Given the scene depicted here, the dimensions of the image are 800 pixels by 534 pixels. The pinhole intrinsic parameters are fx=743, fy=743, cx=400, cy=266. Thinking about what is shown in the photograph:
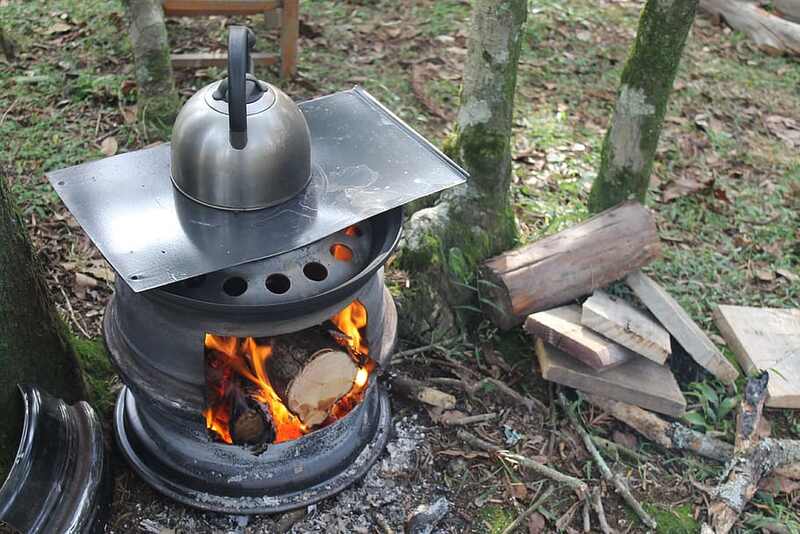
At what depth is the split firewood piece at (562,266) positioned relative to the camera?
12.7ft

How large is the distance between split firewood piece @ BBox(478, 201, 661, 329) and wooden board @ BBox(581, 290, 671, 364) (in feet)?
0.68

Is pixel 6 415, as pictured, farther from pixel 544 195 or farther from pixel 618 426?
pixel 544 195

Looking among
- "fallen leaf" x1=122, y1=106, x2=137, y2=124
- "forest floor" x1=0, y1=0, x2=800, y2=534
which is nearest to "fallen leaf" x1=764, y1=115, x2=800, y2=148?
"forest floor" x1=0, y1=0, x2=800, y2=534

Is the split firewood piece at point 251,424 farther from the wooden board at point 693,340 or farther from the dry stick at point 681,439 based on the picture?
the wooden board at point 693,340

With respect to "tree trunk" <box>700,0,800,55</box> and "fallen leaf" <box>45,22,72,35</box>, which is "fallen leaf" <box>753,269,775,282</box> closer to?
"tree trunk" <box>700,0,800,55</box>

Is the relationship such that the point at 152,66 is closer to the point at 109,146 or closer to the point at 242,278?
the point at 109,146

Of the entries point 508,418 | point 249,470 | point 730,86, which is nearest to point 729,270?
point 508,418

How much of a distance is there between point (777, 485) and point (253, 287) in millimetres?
2687

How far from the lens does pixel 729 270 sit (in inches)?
185

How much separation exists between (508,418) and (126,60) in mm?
4099

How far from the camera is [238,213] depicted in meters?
2.52

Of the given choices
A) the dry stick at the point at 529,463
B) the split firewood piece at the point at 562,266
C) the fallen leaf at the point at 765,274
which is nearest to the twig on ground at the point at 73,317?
the dry stick at the point at 529,463

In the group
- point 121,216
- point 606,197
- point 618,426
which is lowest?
point 618,426

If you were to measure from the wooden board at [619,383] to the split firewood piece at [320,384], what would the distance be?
4.14 feet
